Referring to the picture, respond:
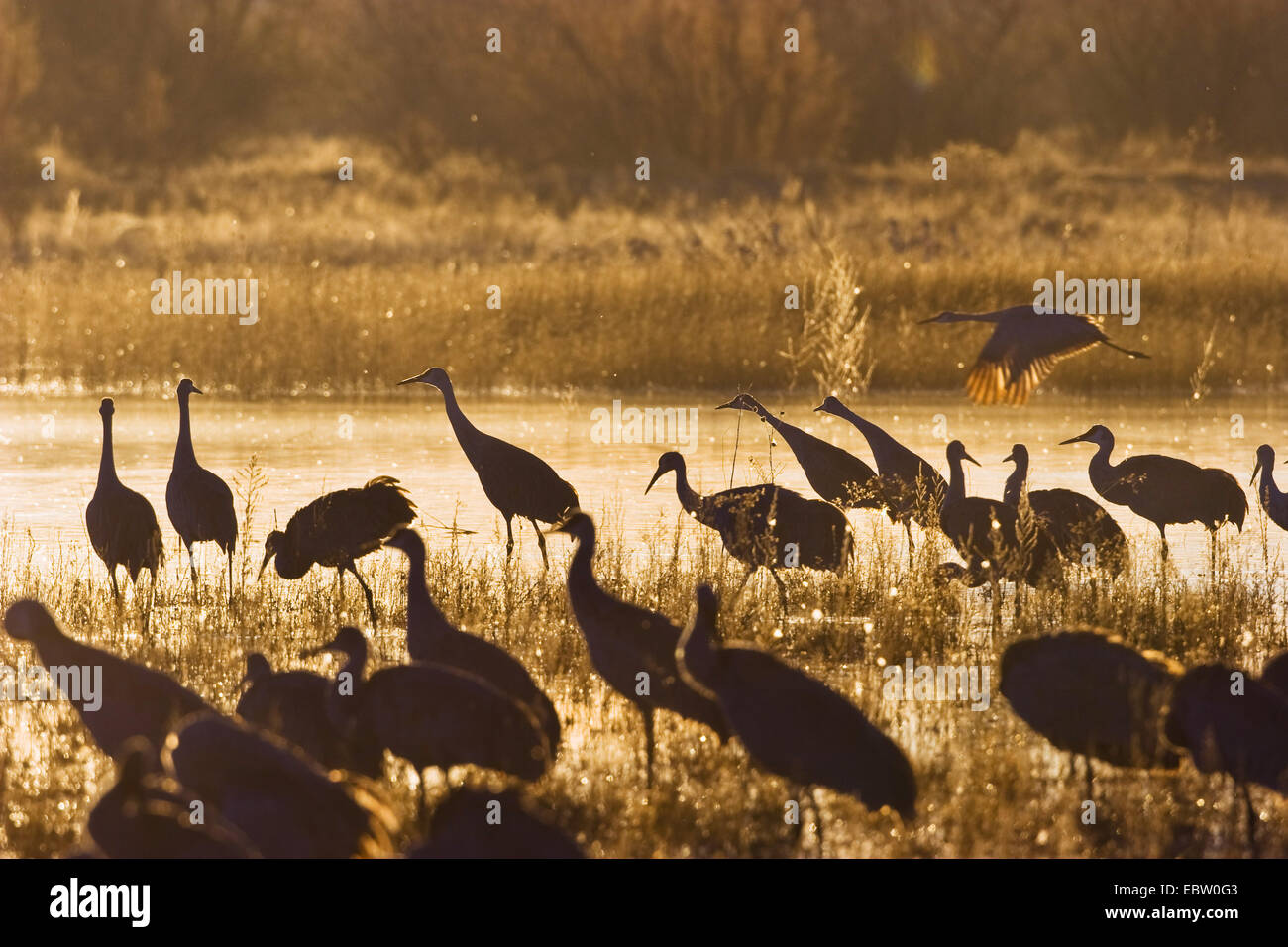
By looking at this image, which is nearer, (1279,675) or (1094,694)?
(1094,694)

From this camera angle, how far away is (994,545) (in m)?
9.41

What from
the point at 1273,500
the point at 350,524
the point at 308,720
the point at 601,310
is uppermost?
the point at 601,310

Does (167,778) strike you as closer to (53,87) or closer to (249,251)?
(249,251)

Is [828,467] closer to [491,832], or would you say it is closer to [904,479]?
[904,479]

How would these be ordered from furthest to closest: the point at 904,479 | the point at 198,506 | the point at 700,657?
the point at 904,479 < the point at 198,506 < the point at 700,657

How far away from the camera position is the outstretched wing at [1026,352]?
10.7m

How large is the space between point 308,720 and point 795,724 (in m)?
1.61

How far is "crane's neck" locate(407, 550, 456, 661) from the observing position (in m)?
7.14

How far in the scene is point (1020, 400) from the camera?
35.3 feet

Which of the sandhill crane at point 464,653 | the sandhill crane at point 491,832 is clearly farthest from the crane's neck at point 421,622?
the sandhill crane at point 491,832

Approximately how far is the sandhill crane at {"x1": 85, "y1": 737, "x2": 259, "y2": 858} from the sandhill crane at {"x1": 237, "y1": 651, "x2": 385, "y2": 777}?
133 centimetres

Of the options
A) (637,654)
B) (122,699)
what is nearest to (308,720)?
(122,699)

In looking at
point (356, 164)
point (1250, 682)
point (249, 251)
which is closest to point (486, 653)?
point (1250, 682)

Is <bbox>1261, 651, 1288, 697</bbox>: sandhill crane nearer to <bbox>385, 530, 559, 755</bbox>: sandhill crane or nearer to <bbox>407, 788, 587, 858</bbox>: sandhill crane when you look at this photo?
<bbox>385, 530, 559, 755</bbox>: sandhill crane
